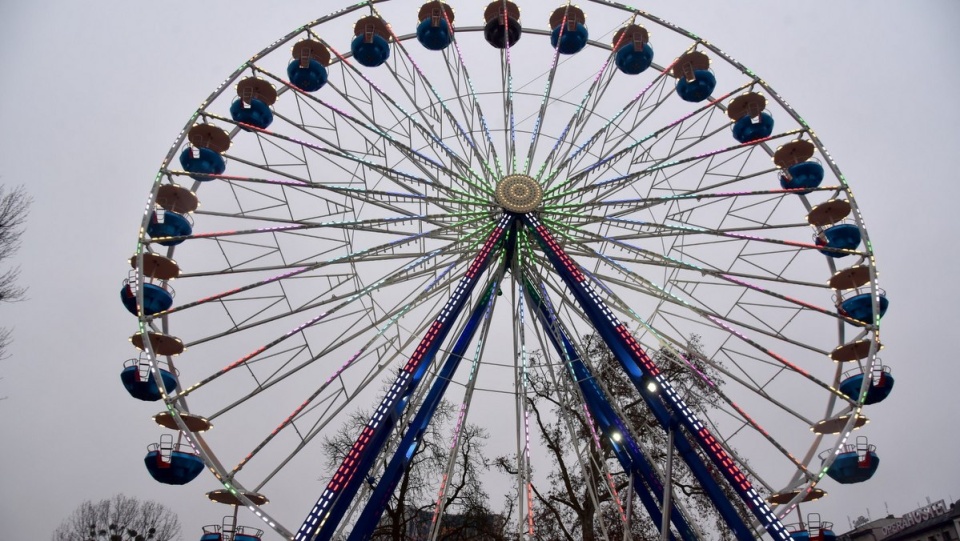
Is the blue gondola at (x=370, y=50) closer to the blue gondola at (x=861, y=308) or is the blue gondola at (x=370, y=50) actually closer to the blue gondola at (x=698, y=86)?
the blue gondola at (x=698, y=86)

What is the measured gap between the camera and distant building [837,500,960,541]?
129 feet

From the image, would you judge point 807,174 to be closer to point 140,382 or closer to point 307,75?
point 307,75

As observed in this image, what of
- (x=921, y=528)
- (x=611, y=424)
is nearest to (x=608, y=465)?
(x=611, y=424)

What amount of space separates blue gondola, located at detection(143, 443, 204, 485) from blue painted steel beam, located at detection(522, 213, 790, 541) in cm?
751

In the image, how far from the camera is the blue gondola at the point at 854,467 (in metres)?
12.2

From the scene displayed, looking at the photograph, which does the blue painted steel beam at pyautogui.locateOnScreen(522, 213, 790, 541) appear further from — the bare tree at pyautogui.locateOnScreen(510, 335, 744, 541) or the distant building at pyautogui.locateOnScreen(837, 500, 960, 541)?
the distant building at pyautogui.locateOnScreen(837, 500, 960, 541)

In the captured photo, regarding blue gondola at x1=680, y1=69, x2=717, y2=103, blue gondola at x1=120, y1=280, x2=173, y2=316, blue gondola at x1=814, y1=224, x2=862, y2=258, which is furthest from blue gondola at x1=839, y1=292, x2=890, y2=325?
blue gondola at x1=120, y1=280, x2=173, y2=316

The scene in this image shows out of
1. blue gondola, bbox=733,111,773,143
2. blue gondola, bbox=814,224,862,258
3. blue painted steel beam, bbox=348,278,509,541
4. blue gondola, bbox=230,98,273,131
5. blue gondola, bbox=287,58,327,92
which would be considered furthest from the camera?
blue gondola, bbox=733,111,773,143

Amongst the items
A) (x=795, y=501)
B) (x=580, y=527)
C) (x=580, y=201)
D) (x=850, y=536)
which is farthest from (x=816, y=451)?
(x=850, y=536)

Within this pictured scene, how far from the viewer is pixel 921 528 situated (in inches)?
1645

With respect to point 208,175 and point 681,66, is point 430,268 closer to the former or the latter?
point 208,175

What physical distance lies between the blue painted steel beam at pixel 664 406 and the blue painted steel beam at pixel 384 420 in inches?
54.7

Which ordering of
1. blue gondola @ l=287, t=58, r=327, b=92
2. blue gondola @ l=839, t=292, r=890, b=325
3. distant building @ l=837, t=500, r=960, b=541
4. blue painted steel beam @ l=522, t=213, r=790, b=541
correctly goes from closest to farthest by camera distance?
blue painted steel beam @ l=522, t=213, r=790, b=541, blue gondola @ l=839, t=292, r=890, b=325, blue gondola @ l=287, t=58, r=327, b=92, distant building @ l=837, t=500, r=960, b=541

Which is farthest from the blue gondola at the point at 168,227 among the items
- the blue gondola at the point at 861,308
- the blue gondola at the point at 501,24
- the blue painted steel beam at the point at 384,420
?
the blue gondola at the point at 861,308
